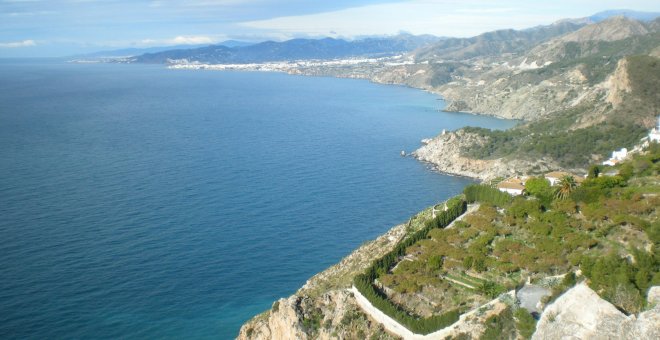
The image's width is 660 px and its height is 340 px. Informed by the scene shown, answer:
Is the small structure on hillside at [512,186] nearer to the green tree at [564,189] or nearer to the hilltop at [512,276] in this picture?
the hilltop at [512,276]

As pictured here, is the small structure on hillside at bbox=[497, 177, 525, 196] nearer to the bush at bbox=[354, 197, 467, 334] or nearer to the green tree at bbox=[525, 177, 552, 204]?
the green tree at bbox=[525, 177, 552, 204]

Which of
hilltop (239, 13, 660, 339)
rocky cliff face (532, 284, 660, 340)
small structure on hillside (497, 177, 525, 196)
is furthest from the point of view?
small structure on hillside (497, 177, 525, 196)

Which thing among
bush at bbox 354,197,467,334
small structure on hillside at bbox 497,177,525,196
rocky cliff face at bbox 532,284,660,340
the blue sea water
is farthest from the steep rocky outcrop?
rocky cliff face at bbox 532,284,660,340

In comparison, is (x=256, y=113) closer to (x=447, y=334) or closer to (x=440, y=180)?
(x=440, y=180)

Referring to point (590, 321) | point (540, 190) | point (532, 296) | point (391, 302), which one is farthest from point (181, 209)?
point (590, 321)

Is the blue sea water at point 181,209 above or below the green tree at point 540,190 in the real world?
below

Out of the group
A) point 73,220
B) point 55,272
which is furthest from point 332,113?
point 55,272

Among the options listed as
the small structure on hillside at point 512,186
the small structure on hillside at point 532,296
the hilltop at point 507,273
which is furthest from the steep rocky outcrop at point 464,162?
the small structure on hillside at point 532,296
